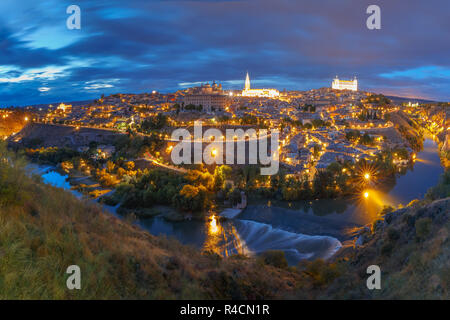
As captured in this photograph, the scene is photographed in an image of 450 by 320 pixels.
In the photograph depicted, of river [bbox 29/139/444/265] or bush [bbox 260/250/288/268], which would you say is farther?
river [bbox 29/139/444/265]

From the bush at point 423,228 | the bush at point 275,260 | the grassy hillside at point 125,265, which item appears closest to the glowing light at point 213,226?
the bush at point 275,260

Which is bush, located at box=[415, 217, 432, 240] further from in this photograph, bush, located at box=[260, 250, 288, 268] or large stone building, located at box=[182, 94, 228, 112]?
large stone building, located at box=[182, 94, 228, 112]

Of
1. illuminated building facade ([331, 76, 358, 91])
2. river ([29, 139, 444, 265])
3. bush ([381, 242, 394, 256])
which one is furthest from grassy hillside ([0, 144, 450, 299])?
illuminated building facade ([331, 76, 358, 91])

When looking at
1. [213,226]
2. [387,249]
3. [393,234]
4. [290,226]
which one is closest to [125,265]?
[387,249]

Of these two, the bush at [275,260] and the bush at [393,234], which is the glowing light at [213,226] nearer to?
the bush at [275,260]

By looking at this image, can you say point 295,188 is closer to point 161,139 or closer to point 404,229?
point 404,229
